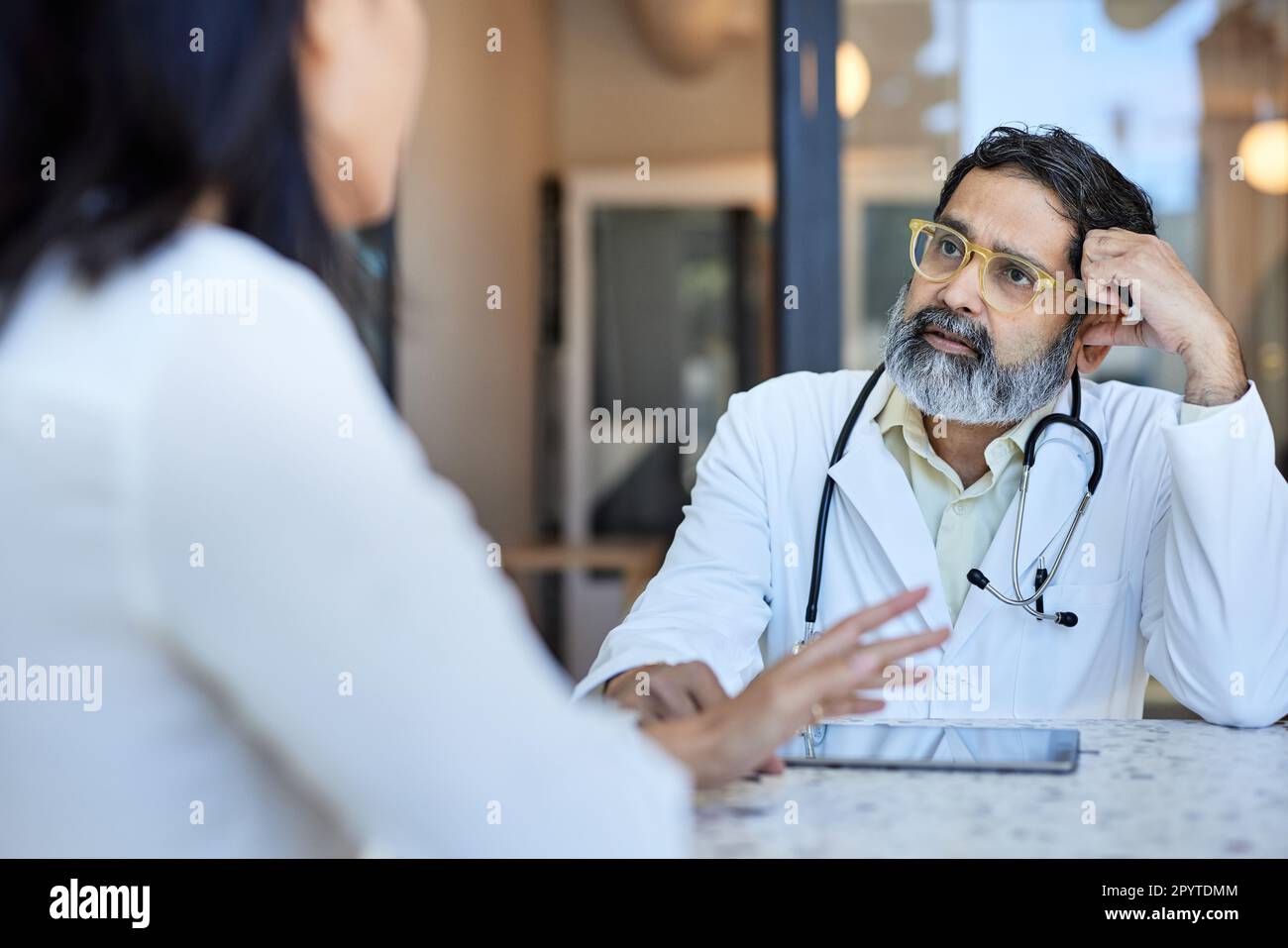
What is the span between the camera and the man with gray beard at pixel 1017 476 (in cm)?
140

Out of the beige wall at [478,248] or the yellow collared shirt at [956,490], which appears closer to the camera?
the yellow collared shirt at [956,490]

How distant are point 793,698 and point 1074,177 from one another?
115 centimetres

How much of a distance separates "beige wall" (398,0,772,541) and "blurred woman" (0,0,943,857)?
178 centimetres

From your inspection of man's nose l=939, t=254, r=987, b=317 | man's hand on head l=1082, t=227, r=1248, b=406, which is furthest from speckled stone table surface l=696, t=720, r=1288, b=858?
man's nose l=939, t=254, r=987, b=317

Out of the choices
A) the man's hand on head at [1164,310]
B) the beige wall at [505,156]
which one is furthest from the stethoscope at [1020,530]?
the beige wall at [505,156]

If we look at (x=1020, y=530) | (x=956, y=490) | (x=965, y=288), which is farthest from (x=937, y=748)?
(x=965, y=288)

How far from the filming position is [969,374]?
1.60m

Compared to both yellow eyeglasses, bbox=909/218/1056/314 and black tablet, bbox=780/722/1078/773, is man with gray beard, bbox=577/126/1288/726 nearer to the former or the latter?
yellow eyeglasses, bbox=909/218/1056/314

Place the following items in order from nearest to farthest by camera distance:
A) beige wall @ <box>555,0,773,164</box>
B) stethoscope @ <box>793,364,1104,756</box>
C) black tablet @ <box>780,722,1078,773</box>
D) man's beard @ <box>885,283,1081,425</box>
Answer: black tablet @ <box>780,722,1078,773</box>, stethoscope @ <box>793,364,1104,756</box>, man's beard @ <box>885,283,1081,425</box>, beige wall @ <box>555,0,773,164</box>

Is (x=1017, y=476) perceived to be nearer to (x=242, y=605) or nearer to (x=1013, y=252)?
(x=1013, y=252)

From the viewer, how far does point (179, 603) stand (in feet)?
1.86

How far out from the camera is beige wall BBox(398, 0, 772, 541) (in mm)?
3641

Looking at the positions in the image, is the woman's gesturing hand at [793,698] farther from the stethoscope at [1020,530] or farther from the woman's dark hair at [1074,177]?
the woman's dark hair at [1074,177]

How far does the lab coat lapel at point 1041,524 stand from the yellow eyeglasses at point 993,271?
0.63ft
